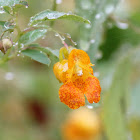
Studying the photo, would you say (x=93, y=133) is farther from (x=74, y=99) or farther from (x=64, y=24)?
(x=74, y=99)

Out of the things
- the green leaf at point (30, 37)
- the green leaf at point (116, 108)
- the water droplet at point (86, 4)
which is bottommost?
the green leaf at point (116, 108)

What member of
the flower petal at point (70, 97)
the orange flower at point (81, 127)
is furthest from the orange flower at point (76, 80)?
the orange flower at point (81, 127)

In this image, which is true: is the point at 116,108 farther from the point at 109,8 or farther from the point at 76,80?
the point at 76,80

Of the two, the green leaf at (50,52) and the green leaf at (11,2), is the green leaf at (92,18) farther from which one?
the green leaf at (11,2)

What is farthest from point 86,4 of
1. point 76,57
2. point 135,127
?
point 135,127

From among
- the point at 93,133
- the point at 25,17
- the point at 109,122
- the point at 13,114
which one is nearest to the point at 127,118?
the point at 109,122

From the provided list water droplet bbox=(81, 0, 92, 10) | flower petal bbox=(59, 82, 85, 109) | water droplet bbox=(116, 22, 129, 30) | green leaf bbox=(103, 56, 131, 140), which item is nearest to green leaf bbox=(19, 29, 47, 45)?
flower petal bbox=(59, 82, 85, 109)

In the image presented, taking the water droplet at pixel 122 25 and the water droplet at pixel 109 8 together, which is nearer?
the water droplet at pixel 109 8
